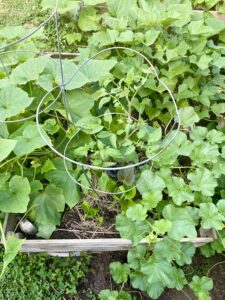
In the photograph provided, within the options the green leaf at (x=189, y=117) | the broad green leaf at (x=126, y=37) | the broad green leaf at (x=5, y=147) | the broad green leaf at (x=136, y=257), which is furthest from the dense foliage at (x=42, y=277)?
the broad green leaf at (x=126, y=37)

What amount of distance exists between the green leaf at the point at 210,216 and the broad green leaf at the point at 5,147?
3.25ft

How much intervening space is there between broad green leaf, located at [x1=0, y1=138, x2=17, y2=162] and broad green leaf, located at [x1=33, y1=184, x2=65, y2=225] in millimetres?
353

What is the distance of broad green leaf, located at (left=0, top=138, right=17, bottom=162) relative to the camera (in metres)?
1.75

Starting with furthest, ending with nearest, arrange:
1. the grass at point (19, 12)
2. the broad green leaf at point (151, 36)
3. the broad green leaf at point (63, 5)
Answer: the grass at point (19, 12)
the broad green leaf at point (63, 5)
the broad green leaf at point (151, 36)

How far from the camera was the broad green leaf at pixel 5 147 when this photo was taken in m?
1.75

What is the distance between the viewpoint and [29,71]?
6.79 ft

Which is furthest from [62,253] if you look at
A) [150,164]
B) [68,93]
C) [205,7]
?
[205,7]

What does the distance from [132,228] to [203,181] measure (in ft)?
1.49

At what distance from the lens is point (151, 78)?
7.62ft

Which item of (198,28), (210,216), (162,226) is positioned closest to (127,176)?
(162,226)

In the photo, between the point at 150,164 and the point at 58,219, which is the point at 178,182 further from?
the point at 58,219

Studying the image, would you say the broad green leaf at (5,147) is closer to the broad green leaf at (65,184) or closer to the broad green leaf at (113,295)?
the broad green leaf at (65,184)

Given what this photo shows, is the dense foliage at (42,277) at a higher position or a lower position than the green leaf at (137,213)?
lower

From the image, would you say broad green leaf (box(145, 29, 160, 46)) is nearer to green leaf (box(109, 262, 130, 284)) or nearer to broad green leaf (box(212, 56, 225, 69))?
broad green leaf (box(212, 56, 225, 69))
